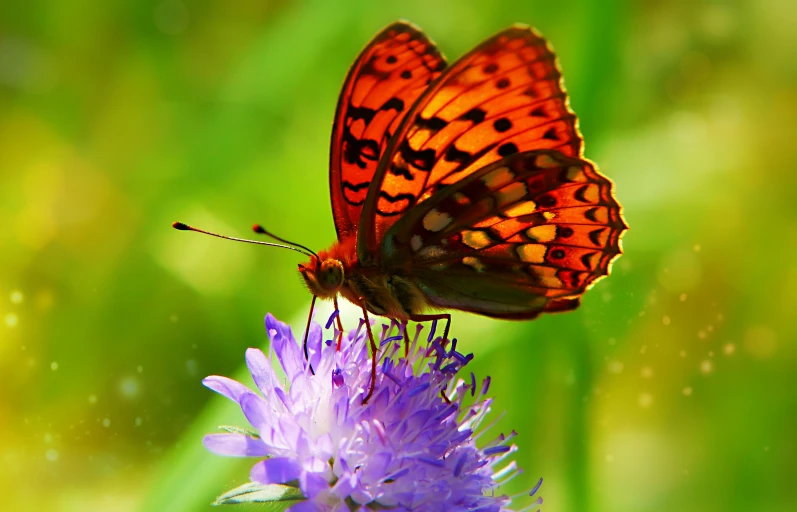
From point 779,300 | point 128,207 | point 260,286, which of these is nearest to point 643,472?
point 779,300

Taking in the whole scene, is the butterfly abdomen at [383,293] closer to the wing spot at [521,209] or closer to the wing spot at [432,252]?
the wing spot at [432,252]

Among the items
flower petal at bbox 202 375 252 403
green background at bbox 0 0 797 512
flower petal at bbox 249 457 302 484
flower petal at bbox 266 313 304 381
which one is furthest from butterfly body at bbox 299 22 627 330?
green background at bbox 0 0 797 512

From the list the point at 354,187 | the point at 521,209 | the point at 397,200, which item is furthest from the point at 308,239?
the point at 521,209

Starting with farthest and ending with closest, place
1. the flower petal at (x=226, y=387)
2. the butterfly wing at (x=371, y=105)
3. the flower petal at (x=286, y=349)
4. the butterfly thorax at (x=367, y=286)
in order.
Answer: the butterfly wing at (x=371, y=105)
the butterfly thorax at (x=367, y=286)
the flower petal at (x=286, y=349)
the flower petal at (x=226, y=387)

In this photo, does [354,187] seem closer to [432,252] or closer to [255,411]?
[432,252]

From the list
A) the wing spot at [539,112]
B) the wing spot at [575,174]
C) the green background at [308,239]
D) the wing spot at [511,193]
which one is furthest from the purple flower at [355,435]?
the green background at [308,239]

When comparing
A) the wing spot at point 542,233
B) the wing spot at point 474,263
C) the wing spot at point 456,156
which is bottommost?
the wing spot at point 474,263

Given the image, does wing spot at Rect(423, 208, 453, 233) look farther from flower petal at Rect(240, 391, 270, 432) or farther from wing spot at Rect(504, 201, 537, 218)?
flower petal at Rect(240, 391, 270, 432)
